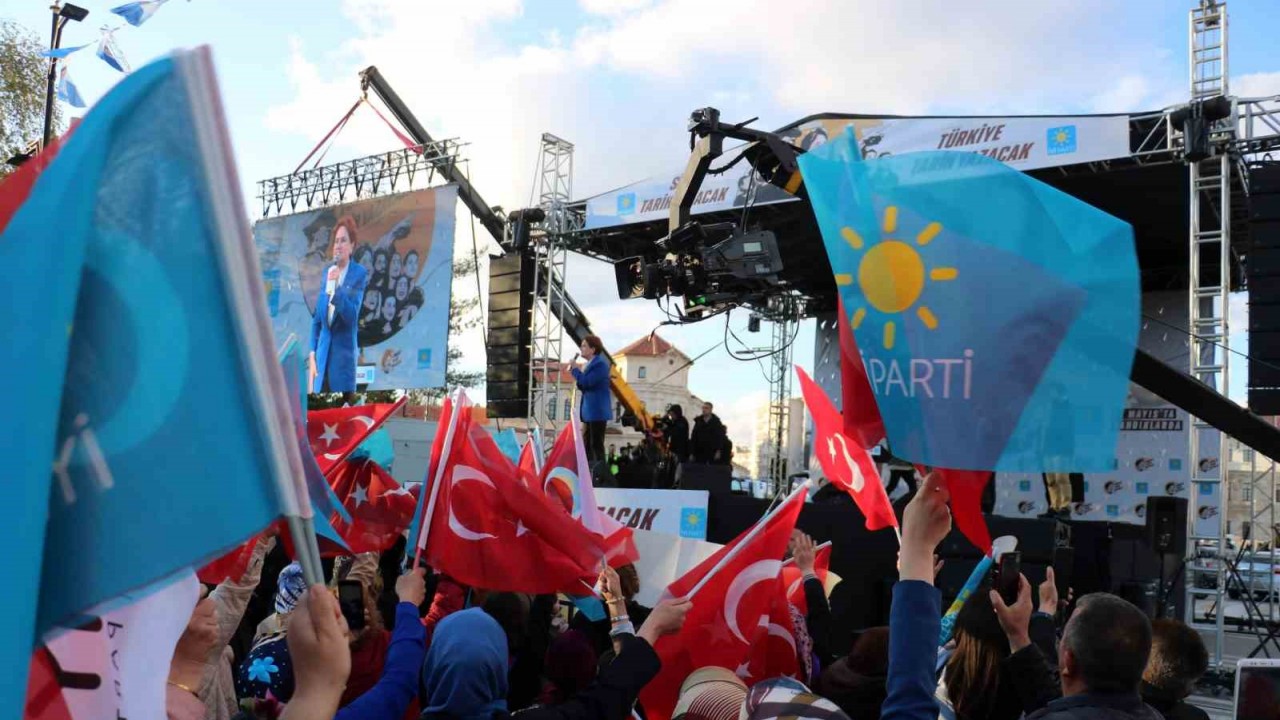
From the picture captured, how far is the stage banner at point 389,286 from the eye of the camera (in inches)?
659

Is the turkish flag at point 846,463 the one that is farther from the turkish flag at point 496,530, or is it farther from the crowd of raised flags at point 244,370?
the turkish flag at point 496,530

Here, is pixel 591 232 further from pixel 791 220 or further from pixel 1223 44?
pixel 1223 44

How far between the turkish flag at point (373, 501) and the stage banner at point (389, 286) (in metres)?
10.3

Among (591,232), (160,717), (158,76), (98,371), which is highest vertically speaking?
(591,232)

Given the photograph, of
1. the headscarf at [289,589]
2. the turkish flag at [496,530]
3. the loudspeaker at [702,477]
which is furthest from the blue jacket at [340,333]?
the headscarf at [289,589]

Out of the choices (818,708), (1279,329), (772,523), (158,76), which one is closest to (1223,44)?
(1279,329)

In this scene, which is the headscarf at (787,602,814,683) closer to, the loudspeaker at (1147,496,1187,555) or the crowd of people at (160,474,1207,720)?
the crowd of people at (160,474,1207,720)

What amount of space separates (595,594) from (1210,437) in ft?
41.3

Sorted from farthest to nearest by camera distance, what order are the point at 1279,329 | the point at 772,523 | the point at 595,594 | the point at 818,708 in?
the point at 1279,329, the point at 595,594, the point at 772,523, the point at 818,708

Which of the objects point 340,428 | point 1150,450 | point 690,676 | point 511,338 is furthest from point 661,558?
point 1150,450

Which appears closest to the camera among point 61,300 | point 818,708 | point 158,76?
point 61,300

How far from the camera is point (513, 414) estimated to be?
15.8m

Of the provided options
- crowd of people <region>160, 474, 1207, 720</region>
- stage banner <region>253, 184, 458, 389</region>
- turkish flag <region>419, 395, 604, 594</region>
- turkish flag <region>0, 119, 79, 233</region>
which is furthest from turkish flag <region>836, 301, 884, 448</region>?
stage banner <region>253, 184, 458, 389</region>

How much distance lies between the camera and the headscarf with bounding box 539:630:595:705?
3.05 m
